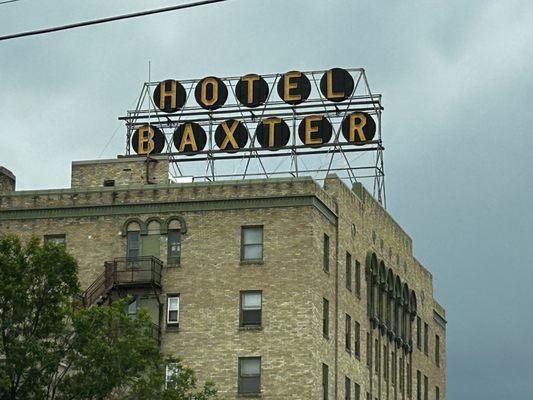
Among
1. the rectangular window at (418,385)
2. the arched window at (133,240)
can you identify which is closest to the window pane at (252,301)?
the arched window at (133,240)

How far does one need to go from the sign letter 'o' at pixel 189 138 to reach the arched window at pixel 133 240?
9.30m

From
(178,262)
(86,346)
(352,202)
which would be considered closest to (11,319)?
(86,346)

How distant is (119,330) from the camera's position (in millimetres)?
71125

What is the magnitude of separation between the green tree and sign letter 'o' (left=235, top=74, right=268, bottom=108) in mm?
31263

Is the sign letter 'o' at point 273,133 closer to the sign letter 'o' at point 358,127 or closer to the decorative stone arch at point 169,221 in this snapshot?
the sign letter 'o' at point 358,127

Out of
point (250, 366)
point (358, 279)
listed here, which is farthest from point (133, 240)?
point (358, 279)

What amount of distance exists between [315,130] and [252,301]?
547 inches

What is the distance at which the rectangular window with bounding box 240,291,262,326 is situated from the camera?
287 feet

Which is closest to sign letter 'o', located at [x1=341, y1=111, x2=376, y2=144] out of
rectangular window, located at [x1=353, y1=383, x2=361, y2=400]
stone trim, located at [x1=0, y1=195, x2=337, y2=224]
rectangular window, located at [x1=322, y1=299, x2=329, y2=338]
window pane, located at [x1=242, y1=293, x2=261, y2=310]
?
stone trim, located at [x1=0, y1=195, x2=337, y2=224]

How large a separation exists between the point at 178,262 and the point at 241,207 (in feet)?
13.6

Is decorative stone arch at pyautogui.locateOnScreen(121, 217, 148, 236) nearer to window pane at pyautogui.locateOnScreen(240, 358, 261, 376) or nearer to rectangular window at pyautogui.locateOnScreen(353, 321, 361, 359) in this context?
window pane at pyautogui.locateOnScreen(240, 358, 261, 376)

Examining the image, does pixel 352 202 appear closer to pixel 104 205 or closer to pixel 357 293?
pixel 357 293

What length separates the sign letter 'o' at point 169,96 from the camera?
101 meters

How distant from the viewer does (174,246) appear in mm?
90062
